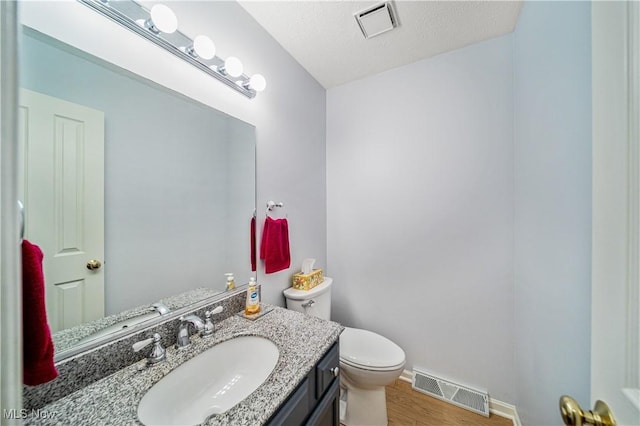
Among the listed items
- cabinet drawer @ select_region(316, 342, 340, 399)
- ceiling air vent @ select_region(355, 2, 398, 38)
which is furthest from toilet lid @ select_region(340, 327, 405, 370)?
ceiling air vent @ select_region(355, 2, 398, 38)

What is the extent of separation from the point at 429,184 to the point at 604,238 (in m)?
1.21

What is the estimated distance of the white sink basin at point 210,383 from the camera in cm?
67

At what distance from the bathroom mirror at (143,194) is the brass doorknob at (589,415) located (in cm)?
114

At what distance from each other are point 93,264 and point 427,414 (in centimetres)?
189

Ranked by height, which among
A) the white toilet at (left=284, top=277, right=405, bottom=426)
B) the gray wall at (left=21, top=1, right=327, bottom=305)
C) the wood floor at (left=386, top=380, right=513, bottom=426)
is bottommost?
the wood floor at (left=386, top=380, right=513, bottom=426)

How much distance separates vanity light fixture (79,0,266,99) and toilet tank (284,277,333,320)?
3.96ft

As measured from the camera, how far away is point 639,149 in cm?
33

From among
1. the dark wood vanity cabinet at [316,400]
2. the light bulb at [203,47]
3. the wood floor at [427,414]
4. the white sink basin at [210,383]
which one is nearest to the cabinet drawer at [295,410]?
the dark wood vanity cabinet at [316,400]

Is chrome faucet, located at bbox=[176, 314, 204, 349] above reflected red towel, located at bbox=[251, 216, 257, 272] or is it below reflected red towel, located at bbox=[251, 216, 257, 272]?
below

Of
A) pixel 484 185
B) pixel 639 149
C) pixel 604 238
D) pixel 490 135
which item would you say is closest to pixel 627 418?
pixel 604 238

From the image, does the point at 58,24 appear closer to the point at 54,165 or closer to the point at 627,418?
the point at 54,165

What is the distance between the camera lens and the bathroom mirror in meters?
0.63

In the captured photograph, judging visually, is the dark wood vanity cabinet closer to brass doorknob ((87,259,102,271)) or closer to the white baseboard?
brass doorknob ((87,259,102,271))

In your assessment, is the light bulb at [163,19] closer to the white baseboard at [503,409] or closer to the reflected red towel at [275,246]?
the reflected red towel at [275,246]
